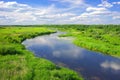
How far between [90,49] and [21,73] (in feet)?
84.4

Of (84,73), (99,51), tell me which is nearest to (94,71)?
(84,73)

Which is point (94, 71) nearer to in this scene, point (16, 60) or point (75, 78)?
point (75, 78)

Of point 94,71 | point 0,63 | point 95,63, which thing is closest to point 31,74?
point 0,63

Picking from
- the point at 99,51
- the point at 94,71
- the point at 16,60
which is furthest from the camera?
the point at 99,51

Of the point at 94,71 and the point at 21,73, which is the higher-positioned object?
the point at 21,73

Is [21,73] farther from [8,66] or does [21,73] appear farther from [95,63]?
[95,63]

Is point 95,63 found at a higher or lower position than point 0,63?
lower

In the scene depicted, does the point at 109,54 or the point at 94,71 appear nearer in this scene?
the point at 94,71

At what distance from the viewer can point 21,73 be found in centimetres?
2036

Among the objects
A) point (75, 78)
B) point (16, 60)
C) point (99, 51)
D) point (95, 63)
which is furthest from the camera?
point (99, 51)

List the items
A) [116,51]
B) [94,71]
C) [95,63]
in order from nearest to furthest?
1. [94,71]
2. [95,63]
3. [116,51]

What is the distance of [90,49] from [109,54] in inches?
252

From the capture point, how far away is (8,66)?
884 inches

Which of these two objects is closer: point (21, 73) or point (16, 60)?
point (21, 73)
